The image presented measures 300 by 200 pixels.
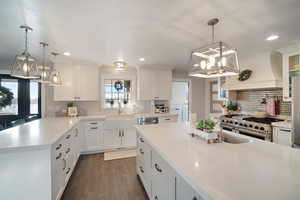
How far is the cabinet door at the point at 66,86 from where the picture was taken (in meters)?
3.51

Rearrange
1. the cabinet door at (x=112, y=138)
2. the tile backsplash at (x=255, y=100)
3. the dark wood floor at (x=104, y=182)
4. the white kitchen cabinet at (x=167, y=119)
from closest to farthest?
the dark wood floor at (x=104, y=182) → the tile backsplash at (x=255, y=100) → the cabinet door at (x=112, y=138) → the white kitchen cabinet at (x=167, y=119)

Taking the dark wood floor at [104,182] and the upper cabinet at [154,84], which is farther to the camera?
the upper cabinet at [154,84]

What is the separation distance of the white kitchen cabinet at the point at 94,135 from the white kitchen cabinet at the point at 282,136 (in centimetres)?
367

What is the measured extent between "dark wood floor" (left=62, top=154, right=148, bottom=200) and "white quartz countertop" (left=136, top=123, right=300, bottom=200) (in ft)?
3.90

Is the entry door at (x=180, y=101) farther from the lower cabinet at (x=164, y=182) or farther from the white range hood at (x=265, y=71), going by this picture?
the lower cabinet at (x=164, y=182)

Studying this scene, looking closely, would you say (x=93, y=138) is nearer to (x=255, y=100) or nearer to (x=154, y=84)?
(x=154, y=84)

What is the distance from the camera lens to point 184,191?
99 cm

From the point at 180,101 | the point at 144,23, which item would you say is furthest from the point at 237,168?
the point at 180,101

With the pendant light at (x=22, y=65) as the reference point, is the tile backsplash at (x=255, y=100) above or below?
below

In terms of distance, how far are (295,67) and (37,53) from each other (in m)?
5.15

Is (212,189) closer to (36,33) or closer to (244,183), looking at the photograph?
(244,183)

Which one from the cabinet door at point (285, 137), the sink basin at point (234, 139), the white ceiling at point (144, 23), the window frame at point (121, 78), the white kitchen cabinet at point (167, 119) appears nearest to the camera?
the white ceiling at point (144, 23)

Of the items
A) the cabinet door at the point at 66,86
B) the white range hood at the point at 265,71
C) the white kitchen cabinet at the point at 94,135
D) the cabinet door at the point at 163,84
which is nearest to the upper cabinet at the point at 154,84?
the cabinet door at the point at 163,84

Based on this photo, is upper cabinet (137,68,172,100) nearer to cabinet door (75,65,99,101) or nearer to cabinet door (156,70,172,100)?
cabinet door (156,70,172,100)
